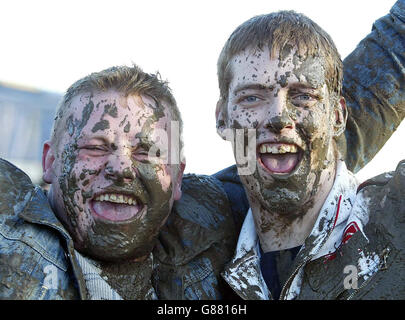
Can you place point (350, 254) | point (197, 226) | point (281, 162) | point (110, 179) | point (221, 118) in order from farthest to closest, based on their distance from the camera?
1. point (221, 118)
2. point (197, 226)
3. point (281, 162)
4. point (110, 179)
5. point (350, 254)

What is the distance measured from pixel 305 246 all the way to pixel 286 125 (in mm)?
549

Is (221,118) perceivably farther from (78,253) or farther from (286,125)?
(78,253)

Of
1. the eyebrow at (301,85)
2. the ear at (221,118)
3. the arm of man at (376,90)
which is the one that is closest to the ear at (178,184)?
the ear at (221,118)

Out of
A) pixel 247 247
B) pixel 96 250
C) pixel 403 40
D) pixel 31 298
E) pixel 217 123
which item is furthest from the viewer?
pixel 403 40

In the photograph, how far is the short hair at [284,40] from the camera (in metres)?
2.95

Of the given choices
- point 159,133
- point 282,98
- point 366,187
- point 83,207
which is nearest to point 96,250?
point 83,207

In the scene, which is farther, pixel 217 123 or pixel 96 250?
pixel 217 123

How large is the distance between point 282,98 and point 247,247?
73cm

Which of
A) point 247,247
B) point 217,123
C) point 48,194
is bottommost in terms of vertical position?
point 247,247

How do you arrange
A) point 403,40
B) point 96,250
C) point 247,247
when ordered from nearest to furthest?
point 96,250, point 247,247, point 403,40

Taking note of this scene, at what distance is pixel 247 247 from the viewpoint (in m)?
2.97

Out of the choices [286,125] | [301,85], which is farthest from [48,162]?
[301,85]

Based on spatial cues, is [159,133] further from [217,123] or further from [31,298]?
[31,298]

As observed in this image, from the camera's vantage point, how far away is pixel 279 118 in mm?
2809
